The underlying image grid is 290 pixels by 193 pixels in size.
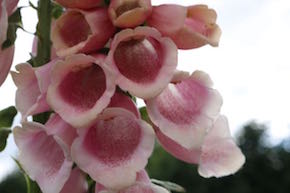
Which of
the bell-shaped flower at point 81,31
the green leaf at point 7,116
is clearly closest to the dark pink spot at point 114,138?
the bell-shaped flower at point 81,31

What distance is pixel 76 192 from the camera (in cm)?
104

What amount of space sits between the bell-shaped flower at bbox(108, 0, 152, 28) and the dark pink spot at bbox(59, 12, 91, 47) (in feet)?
0.16

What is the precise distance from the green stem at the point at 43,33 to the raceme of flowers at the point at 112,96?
134mm

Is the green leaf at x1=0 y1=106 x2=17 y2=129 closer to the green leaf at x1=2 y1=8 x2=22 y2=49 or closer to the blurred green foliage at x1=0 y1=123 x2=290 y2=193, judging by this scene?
the green leaf at x1=2 y1=8 x2=22 y2=49

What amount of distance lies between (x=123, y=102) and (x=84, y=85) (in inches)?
2.4

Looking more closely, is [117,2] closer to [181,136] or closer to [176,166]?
[181,136]

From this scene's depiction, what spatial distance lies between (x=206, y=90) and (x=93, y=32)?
188 mm

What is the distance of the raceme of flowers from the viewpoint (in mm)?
966

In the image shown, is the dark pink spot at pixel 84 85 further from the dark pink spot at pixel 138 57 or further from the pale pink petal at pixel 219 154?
the pale pink petal at pixel 219 154

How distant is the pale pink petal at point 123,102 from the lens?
995 millimetres

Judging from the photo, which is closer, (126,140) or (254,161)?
(126,140)

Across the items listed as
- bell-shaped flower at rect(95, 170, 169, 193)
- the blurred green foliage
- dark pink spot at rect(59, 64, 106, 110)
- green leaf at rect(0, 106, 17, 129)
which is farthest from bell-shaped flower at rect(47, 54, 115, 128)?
the blurred green foliage

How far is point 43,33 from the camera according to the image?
1198mm

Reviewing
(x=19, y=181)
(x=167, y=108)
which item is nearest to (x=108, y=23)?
(x=167, y=108)
